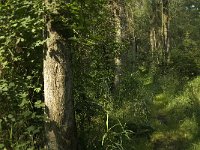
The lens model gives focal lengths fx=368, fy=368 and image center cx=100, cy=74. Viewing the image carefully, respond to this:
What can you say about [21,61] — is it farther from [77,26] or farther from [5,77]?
[77,26]

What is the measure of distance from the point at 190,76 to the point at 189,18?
33.7 m

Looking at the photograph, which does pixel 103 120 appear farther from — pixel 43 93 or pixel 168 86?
pixel 168 86

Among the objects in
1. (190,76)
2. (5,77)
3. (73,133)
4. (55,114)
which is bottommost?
(190,76)

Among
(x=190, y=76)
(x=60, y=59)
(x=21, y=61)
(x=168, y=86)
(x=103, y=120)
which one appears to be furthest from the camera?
(x=190, y=76)

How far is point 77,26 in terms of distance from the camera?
20.9 feet

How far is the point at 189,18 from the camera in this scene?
52031 mm

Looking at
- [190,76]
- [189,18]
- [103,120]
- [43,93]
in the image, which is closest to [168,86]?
[190,76]

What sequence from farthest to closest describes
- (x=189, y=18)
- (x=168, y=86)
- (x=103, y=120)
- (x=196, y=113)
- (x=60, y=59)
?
(x=189, y=18) → (x=168, y=86) → (x=196, y=113) → (x=103, y=120) → (x=60, y=59)

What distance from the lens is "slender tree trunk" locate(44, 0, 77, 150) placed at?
245 inches

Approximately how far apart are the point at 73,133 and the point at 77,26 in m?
1.88

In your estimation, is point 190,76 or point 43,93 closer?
point 43,93

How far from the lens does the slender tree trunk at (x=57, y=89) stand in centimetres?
621

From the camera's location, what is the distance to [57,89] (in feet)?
20.5

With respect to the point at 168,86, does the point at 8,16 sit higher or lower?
higher
